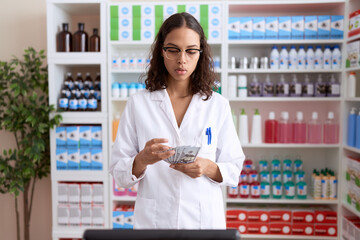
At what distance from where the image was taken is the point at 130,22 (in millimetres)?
3148

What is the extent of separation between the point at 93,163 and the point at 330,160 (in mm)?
2294

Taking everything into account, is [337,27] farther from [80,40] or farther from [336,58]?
[80,40]

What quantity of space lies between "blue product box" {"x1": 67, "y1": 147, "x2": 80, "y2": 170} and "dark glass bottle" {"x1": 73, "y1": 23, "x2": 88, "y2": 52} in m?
0.94

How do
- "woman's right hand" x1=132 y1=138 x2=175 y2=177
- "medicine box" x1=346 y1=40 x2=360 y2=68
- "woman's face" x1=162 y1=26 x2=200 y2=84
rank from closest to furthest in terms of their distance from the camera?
"woman's right hand" x1=132 y1=138 x2=175 y2=177 → "woman's face" x1=162 y1=26 x2=200 y2=84 → "medicine box" x1=346 y1=40 x2=360 y2=68

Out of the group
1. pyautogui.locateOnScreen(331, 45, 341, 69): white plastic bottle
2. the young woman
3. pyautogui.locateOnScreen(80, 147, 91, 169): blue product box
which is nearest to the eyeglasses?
the young woman

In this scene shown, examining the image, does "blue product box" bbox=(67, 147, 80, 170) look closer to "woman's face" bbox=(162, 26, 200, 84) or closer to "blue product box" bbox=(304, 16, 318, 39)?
"woman's face" bbox=(162, 26, 200, 84)

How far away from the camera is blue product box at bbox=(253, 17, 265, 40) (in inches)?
125

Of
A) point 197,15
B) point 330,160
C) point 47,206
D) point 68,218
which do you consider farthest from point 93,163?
point 330,160

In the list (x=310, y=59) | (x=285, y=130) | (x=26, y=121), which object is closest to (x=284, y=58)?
(x=310, y=59)

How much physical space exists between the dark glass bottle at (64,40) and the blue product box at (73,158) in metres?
0.93

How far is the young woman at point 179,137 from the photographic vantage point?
136 cm

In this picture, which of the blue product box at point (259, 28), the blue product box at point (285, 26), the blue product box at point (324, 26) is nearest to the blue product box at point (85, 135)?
the blue product box at point (259, 28)

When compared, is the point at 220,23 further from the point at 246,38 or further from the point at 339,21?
the point at 339,21

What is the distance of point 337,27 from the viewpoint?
310 cm
